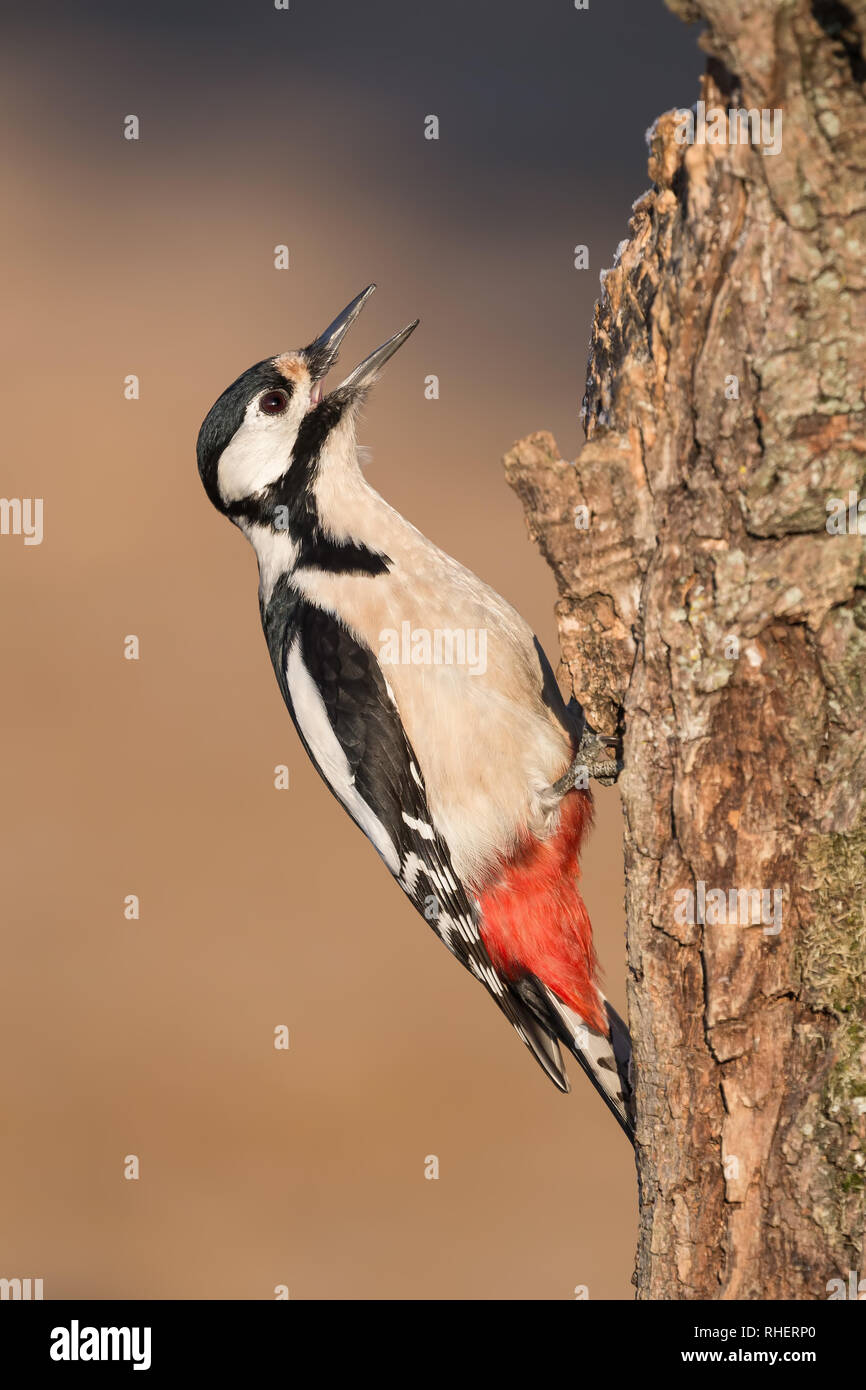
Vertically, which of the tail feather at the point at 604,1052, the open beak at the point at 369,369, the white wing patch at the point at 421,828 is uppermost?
the open beak at the point at 369,369

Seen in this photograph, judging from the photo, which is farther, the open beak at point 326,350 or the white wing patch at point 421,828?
the open beak at point 326,350

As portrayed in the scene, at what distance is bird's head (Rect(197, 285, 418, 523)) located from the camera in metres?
2.85

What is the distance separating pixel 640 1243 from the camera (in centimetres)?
207

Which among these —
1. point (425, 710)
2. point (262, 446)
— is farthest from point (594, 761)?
point (262, 446)

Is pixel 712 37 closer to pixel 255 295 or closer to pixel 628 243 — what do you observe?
pixel 628 243

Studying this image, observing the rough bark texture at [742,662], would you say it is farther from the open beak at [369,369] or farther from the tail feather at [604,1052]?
the open beak at [369,369]

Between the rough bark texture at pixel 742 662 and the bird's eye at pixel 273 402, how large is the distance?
0.99 metres

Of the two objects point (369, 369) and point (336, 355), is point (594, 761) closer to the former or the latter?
point (369, 369)

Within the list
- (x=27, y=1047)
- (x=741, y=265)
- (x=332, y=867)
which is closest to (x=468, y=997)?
(x=332, y=867)

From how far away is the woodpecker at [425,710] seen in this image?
8.61 feet

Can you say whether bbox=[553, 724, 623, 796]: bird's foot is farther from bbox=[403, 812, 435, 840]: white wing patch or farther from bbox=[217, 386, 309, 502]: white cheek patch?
bbox=[217, 386, 309, 502]: white cheek patch

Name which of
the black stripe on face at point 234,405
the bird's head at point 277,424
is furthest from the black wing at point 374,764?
the black stripe on face at point 234,405

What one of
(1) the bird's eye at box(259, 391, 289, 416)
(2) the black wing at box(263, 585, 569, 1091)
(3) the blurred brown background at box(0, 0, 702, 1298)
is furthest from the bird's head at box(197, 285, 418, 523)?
(3) the blurred brown background at box(0, 0, 702, 1298)

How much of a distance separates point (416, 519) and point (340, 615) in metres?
4.38
